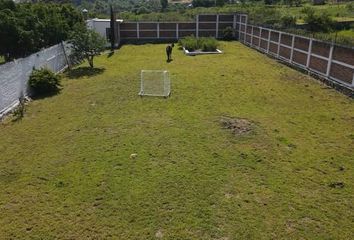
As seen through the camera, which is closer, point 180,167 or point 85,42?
point 180,167

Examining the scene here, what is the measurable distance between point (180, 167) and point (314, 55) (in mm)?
11702

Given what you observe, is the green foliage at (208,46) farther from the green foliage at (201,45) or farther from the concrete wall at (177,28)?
the concrete wall at (177,28)

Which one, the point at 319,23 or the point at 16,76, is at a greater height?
the point at 319,23

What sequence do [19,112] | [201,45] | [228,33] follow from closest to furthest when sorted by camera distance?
[19,112], [201,45], [228,33]

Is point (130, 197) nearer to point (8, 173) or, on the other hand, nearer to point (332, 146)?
Result: point (8, 173)

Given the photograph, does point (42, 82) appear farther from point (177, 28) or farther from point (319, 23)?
point (319, 23)

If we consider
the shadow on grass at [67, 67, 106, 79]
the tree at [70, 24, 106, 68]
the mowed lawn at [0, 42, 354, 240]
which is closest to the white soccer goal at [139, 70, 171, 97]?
the mowed lawn at [0, 42, 354, 240]

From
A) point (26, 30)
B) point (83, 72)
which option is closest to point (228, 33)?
point (83, 72)

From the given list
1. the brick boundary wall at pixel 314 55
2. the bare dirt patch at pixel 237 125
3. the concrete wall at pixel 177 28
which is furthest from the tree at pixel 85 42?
the concrete wall at pixel 177 28

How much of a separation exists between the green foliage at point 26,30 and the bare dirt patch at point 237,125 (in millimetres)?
9966

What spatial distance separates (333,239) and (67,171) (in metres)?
5.49

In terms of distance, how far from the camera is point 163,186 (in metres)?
6.84

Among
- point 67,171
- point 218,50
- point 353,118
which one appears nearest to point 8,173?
point 67,171

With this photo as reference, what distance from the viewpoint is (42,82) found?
13766mm
